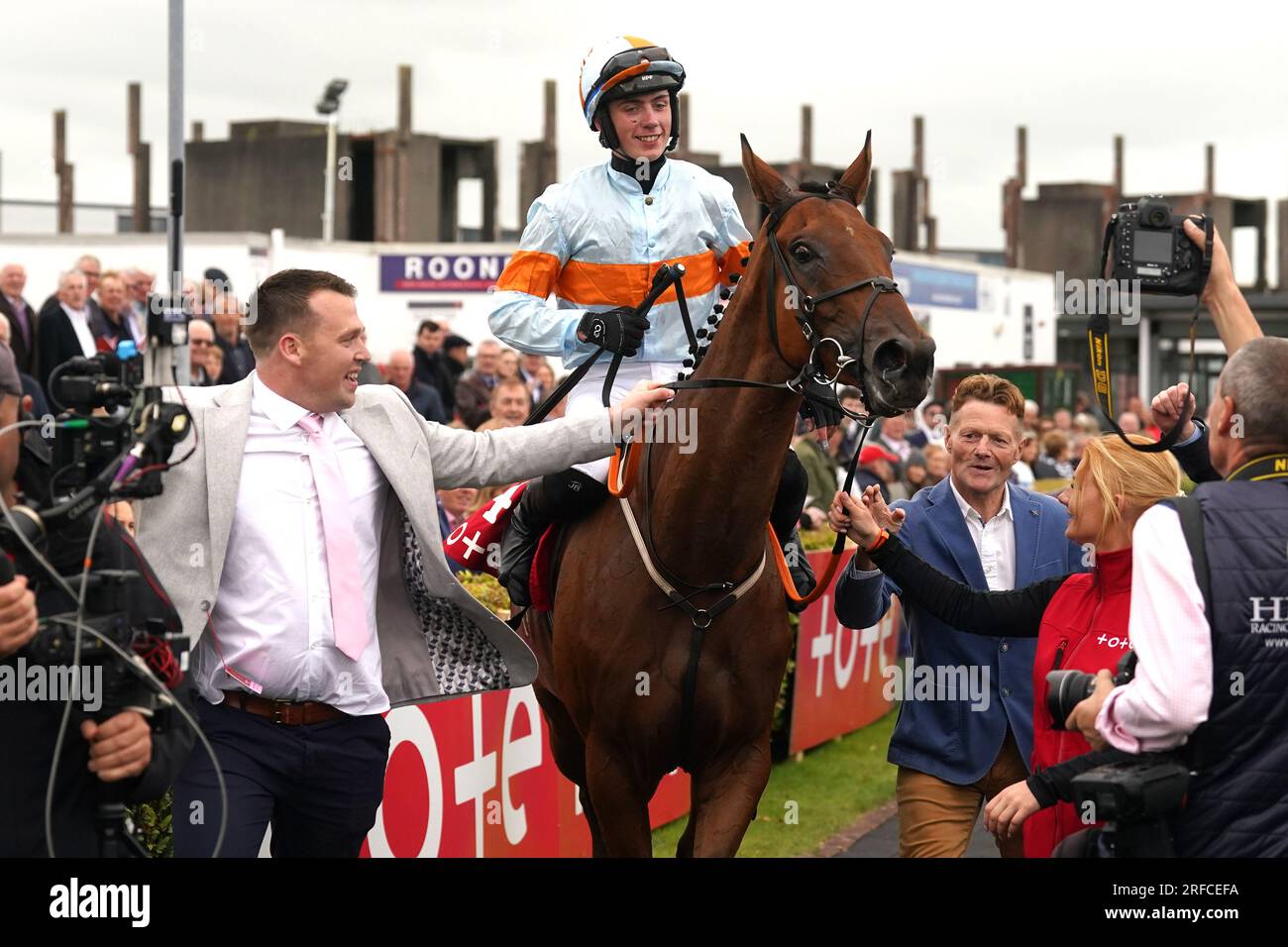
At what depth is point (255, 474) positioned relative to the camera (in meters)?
3.76

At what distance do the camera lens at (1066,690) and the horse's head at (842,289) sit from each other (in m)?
0.84

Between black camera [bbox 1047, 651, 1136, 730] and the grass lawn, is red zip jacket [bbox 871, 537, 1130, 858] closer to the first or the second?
black camera [bbox 1047, 651, 1136, 730]

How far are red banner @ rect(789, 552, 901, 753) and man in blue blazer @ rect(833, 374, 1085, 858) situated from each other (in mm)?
3861

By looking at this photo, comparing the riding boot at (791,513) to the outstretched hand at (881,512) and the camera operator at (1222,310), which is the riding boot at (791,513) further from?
the camera operator at (1222,310)

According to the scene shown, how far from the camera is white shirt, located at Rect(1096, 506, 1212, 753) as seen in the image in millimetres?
2881

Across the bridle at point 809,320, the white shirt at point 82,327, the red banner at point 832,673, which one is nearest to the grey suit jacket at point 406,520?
the bridle at point 809,320

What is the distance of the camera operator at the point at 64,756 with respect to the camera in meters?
2.99

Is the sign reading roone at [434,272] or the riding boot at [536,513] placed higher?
the sign reading roone at [434,272]

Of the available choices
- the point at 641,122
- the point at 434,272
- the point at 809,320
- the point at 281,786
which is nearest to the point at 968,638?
the point at 809,320

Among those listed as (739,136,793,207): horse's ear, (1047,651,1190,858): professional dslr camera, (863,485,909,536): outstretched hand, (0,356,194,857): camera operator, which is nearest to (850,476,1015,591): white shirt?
(863,485,909,536): outstretched hand

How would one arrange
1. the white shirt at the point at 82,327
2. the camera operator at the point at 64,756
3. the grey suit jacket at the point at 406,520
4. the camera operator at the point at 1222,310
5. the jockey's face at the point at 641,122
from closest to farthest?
the camera operator at the point at 64,756, the camera operator at the point at 1222,310, the grey suit jacket at the point at 406,520, the jockey's face at the point at 641,122, the white shirt at the point at 82,327

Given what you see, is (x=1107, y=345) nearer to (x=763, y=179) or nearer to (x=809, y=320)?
(x=809, y=320)

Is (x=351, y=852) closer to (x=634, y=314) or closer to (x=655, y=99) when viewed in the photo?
(x=634, y=314)
